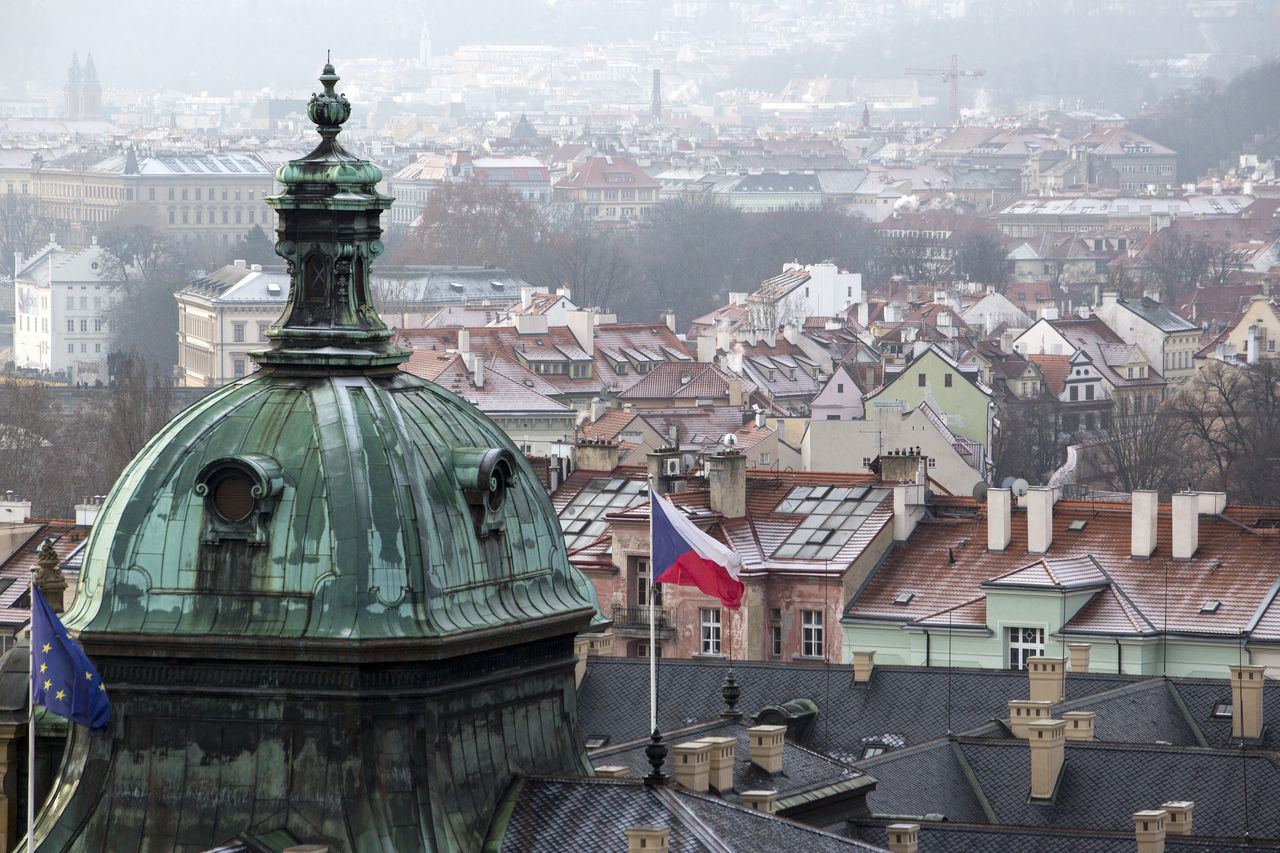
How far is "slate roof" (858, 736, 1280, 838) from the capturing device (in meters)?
37.9

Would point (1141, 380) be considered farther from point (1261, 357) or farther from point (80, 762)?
point (80, 762)

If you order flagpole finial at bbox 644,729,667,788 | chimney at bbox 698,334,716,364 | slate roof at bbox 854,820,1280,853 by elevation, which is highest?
chimney at bbox 698,334,716,364

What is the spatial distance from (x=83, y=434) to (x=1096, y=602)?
181 feet

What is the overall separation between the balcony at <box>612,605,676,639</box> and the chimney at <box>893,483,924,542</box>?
11.9ft

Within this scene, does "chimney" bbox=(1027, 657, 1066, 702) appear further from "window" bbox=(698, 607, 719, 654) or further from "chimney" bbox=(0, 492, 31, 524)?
"chimney" bbox=(0, 492, 31, 524)

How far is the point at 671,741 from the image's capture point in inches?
1230

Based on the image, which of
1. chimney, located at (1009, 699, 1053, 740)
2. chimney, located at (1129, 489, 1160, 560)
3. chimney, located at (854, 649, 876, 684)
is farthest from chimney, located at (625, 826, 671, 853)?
chimney, located at (1129, 489, 1160, 560)

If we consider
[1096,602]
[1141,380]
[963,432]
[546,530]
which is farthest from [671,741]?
[1141,380]

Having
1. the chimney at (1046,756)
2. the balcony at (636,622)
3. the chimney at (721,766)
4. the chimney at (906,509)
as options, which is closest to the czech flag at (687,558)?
the chimney at (721,766)

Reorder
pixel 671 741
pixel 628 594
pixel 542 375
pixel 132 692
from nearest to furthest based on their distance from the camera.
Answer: pixel 132 692 → pixel 671 741 → pixel 628 594 → pixel 542 375

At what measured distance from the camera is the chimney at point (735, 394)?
360 ft

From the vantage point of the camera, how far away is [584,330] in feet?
405

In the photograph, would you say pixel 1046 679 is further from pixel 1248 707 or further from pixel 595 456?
pixel 595 456

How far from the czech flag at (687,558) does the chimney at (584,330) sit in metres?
93.1
